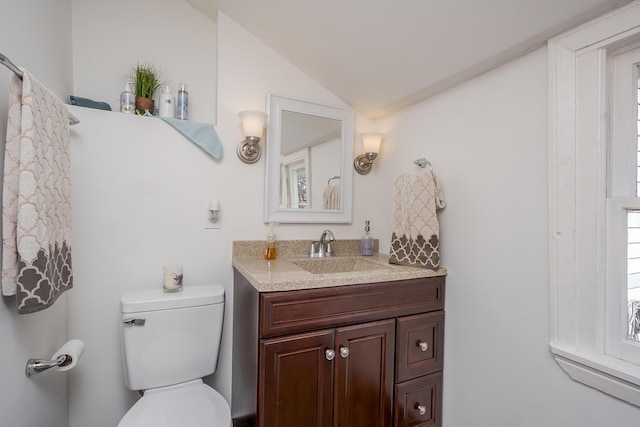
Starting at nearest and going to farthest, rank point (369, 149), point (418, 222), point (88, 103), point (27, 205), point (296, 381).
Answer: point (27, 205)
point (296, 381)
point (88, 103)
point (418, 222)
point (369, 149)

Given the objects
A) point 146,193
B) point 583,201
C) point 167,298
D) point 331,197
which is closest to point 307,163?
point 331,197

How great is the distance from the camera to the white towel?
1.85m

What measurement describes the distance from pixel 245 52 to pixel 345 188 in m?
1.01

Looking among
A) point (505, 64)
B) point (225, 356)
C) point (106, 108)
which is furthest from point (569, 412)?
point (106, 108)

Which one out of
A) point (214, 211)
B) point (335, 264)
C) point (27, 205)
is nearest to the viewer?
point (27, 205)

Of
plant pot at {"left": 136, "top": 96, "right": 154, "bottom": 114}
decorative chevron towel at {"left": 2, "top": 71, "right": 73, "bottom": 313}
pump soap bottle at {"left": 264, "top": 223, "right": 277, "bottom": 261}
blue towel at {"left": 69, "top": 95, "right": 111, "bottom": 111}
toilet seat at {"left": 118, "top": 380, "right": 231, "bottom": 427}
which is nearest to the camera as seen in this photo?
decorative chevron towel at {"left": 2, "top": 71, "right": 73, "bottom": 313}

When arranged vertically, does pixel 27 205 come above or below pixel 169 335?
above

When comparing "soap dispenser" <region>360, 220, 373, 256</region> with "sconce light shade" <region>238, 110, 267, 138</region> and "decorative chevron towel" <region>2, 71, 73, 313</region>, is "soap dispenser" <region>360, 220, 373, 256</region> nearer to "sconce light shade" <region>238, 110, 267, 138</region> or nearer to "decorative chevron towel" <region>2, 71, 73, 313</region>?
"sconce light shade" <region>238, 110, 267, 138</region>

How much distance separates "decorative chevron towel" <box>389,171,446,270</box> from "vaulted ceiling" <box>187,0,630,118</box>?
0.52 metres

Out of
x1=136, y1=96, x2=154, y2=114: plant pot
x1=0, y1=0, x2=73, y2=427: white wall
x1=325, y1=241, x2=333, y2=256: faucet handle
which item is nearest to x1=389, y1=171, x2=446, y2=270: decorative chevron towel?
x1=325, y1=241, x2=333, y2=256: faucet handle

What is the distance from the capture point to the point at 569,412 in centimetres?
101

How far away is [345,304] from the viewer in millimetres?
1241

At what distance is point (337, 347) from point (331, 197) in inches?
37.0

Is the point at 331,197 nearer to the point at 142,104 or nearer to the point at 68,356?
the point at 142,104
